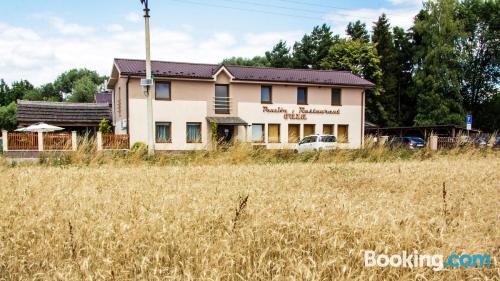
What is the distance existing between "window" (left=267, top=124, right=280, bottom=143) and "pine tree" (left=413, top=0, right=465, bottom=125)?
2185 cm

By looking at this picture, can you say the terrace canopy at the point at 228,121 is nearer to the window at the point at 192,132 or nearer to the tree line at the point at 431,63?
the window at the point at 192,132

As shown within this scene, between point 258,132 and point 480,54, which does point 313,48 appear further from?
point 258,132

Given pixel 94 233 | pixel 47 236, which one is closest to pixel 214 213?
pixel 94 233

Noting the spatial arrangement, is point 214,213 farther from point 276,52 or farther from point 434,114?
point 276,52

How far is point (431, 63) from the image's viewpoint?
4434cm

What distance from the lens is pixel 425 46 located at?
4706 centimetres

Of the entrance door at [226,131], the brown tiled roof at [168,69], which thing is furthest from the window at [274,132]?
the brown tiled roof at [168,69]

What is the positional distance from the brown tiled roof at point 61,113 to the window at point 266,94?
13.8m

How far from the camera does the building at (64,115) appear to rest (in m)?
31.4

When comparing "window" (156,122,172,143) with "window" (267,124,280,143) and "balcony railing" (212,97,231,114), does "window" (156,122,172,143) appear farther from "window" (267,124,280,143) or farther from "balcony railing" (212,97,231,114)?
"window" (267,124,280,143)

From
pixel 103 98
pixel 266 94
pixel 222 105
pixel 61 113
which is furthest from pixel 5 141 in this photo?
pixel 103 98

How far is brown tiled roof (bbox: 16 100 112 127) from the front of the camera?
103 feet

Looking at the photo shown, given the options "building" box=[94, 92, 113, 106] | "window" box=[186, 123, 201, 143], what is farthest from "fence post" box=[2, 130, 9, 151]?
"building" box=[94, 92, 113, 106]

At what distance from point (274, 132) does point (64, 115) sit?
57.7 feet
